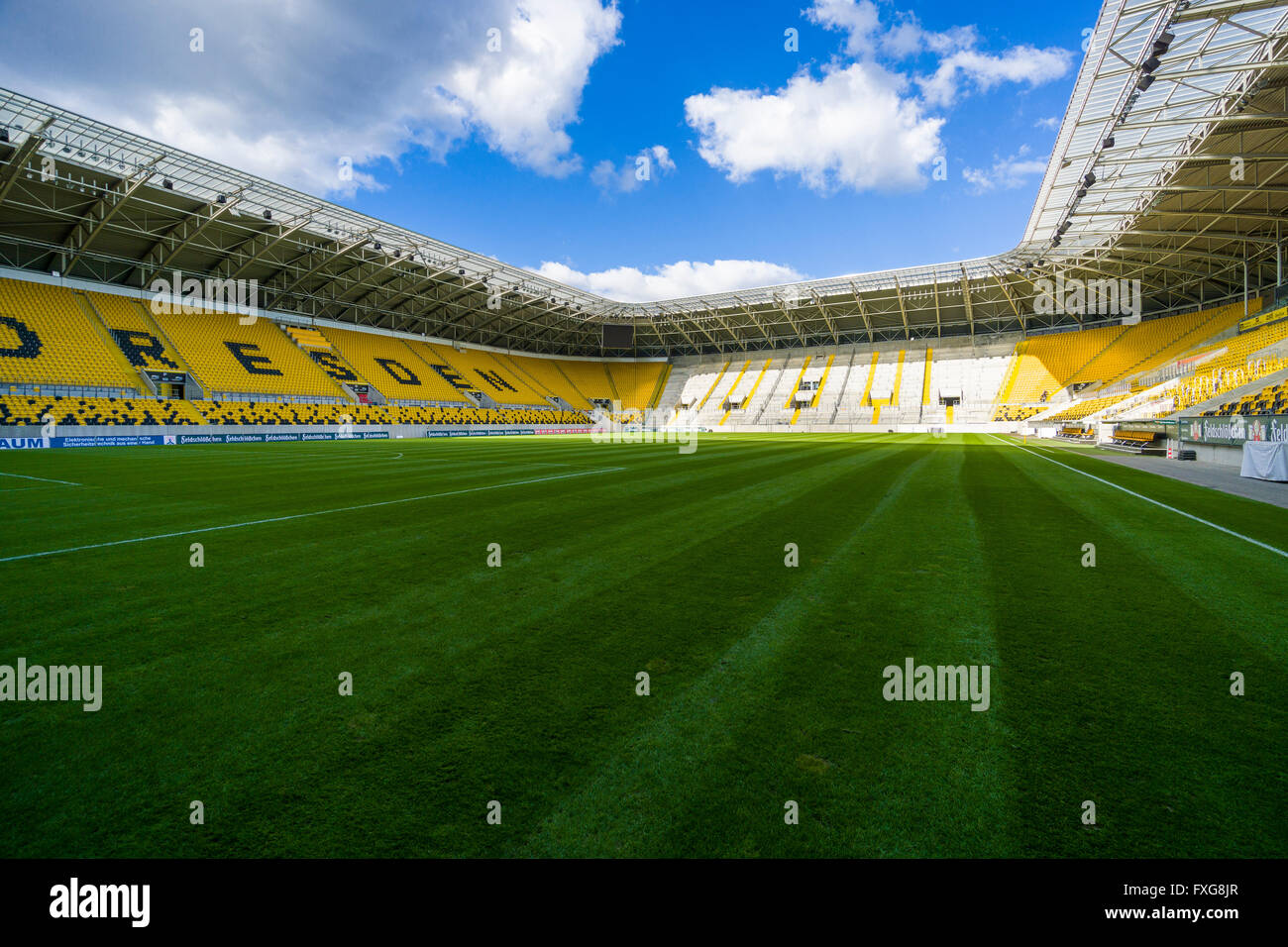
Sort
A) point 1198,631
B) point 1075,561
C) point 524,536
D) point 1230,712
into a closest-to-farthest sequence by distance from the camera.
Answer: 1. point 1230,712
2. point 1198,631
3. point 1075,561
4. point 524,536

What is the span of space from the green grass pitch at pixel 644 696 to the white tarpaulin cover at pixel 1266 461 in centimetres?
789

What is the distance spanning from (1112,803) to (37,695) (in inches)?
200

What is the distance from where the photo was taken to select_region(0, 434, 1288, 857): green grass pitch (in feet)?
6.52

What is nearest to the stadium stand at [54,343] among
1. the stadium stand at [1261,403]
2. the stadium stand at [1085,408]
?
the stadium stand at [1261,403]

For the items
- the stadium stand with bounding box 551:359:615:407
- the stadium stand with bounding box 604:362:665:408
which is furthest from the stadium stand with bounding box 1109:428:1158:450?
the stadium stand with bounding box 551:359:615:407

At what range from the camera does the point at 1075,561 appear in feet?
18.4

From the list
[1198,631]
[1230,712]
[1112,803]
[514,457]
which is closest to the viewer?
[1112,803]

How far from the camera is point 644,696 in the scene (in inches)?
117

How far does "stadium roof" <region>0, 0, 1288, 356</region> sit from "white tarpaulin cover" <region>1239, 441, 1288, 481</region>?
37.7 ft

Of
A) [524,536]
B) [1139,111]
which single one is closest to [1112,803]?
[524,536]

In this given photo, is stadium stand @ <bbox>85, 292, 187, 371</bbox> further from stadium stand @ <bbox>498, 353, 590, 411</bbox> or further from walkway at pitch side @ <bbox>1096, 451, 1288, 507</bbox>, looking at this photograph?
walkway at pitch side @ <bbox>1096, 451, 1288, 507</bbox>

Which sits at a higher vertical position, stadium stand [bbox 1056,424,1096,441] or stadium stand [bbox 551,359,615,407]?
stadium stand [bbox 551,359,615,407]

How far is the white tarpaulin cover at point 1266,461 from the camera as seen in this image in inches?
482
